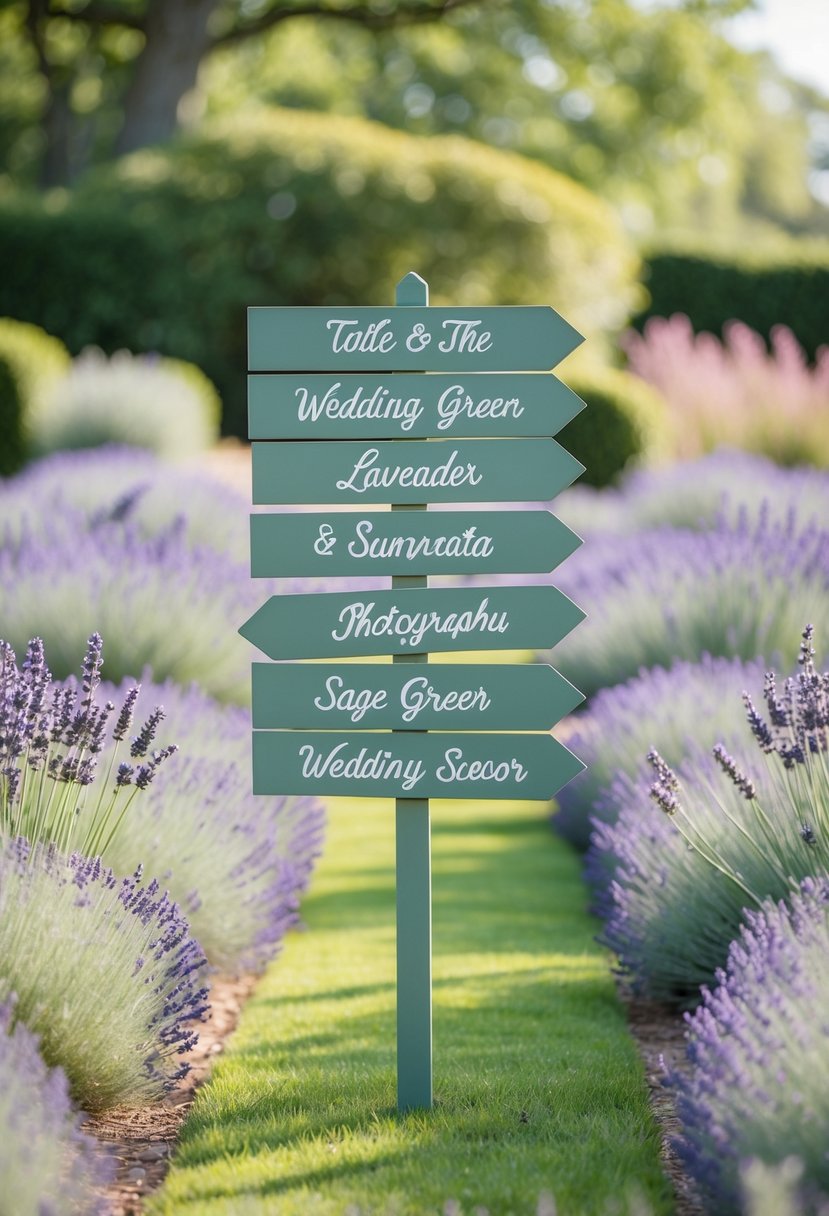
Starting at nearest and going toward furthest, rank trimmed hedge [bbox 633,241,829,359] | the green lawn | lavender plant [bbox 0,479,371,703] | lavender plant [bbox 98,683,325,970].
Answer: the green lawn
lavender plant [bbox 98,683,325,970]
lavender plant [bbox 0,479,371,703]
trimmed hedge [bbox 633,241,829,359]

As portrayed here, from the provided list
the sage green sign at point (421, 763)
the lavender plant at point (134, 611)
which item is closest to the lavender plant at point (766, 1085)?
the sage green sign at point (421, 763)

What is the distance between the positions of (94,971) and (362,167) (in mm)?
12723

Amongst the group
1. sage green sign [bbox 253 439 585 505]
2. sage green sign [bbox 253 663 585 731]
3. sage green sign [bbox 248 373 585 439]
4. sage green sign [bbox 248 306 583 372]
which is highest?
sage green sign [bbox 248 306 583 372]

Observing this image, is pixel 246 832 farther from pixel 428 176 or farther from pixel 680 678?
pixel 428 176

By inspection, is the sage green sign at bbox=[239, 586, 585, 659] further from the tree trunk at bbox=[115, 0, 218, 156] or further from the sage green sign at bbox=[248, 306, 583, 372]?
the tree trunk at bbox=[115, 0, 218, 156]

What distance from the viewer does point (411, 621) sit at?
2.84 m

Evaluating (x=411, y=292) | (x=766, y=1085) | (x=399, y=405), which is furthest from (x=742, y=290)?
(x=766, y=1085)

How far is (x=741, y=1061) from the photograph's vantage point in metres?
2.20

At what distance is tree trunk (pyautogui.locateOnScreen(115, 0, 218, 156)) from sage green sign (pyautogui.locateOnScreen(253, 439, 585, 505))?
16113mm

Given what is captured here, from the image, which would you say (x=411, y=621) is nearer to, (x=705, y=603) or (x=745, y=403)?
(x=705, y=603)

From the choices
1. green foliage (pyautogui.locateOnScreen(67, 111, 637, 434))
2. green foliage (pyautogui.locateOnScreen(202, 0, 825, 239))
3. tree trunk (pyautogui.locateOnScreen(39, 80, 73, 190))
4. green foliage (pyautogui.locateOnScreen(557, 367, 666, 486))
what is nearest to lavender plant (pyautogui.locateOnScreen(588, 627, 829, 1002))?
green foliage (pyautogui.locateOnScreen(557, 367, 666, 486))

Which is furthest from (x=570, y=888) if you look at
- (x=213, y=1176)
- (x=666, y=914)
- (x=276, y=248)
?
(x=276, y=248)

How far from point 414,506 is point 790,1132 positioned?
1.46m

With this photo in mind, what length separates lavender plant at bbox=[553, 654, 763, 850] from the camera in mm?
4508
